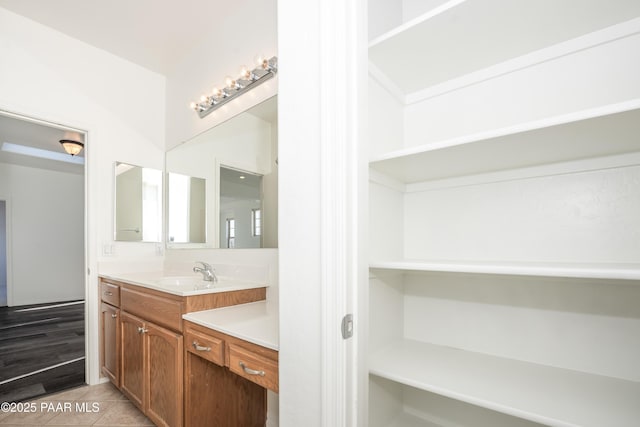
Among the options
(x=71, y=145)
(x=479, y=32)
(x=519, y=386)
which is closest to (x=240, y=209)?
(x=479, y=32)

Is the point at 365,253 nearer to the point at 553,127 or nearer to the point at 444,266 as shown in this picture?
the point at 444,266

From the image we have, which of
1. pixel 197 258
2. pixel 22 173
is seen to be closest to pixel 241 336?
pixel 197 258

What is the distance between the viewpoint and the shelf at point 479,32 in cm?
87

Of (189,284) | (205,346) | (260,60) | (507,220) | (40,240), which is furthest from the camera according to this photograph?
(40,240)

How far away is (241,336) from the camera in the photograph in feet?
4.10

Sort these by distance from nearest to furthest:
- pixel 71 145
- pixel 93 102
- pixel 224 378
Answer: pixel 224 378 → pixel 93 102 → pixel 71 145

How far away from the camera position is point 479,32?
0.97 meters

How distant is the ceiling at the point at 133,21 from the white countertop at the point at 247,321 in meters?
2.07

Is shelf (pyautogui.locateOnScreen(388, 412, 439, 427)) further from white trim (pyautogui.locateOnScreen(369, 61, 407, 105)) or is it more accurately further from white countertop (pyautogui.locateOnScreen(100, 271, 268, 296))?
white trim (pyautogui.locateOnScreen(369, 61, 407, 105))

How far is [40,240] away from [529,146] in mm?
7571

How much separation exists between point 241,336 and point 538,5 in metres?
1.50

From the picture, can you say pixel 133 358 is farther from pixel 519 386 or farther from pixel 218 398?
pixel 519 386

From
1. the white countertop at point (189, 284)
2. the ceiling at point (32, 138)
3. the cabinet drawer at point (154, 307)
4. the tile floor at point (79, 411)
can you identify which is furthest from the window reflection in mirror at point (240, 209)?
the ceiling at point (32, 138)

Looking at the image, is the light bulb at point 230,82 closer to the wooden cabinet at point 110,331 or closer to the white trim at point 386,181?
the white trim at point 386,181
